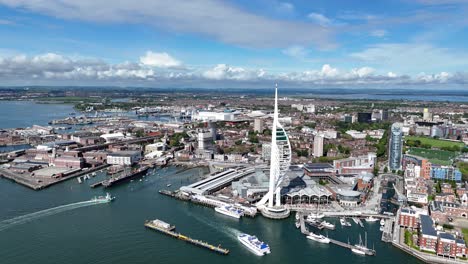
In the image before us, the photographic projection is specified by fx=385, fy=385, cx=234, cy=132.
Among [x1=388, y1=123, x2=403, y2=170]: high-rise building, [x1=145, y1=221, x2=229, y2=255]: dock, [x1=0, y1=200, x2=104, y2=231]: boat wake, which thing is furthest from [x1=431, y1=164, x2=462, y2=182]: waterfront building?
[x1=0, y1=200, x2=104, y2=231]: boat wake

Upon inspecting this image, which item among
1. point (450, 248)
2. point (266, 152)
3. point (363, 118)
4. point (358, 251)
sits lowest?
point (358, 251)

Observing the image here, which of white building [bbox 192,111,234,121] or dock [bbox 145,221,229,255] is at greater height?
white building [bbox 192,111,234,121]

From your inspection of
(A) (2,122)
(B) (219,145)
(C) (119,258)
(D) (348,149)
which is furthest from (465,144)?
(A) (2,122)

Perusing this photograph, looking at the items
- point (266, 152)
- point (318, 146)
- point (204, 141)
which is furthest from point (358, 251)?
point (204, 141)

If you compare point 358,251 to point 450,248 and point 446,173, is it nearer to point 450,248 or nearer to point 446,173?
point 450,248

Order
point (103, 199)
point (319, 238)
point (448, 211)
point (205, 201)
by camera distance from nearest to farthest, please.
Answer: point (319, 238) < point (448, 211) < point (205, 201) < point (103, 199)

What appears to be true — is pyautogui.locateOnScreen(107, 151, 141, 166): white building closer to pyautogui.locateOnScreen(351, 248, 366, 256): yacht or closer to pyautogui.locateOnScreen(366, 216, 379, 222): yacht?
pyautogui.locateOnScreen(366, 216, 379, 222): yacht

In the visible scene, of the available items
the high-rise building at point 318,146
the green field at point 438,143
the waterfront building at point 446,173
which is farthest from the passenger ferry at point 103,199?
the green field at point 438,143
